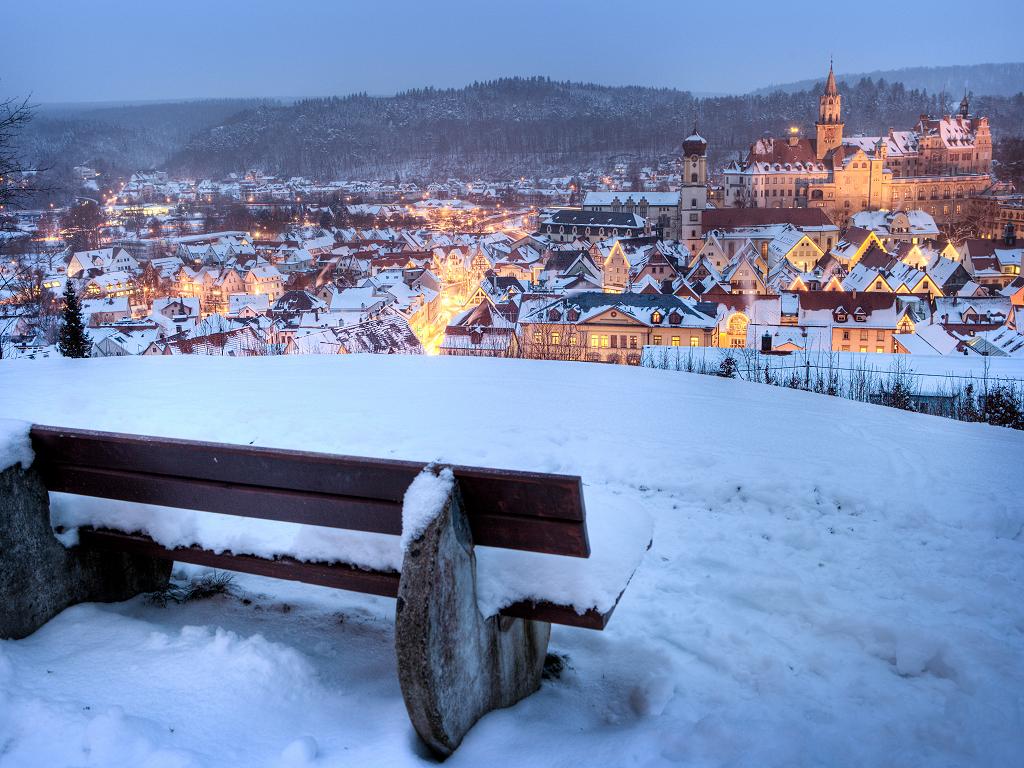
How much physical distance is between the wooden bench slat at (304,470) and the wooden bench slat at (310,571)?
0.92 feet

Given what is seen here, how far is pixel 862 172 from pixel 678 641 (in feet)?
308

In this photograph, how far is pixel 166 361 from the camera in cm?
980

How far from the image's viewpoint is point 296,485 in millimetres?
2398


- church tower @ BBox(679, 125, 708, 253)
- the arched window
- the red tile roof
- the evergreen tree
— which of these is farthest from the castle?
the evergreen tree

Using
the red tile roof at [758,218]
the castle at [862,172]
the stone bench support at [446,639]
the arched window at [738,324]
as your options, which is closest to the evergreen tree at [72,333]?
the stone bench support at [446,639]

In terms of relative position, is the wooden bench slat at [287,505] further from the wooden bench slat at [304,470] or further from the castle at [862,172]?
the castle at [862,172]

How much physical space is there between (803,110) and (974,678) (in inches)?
7209

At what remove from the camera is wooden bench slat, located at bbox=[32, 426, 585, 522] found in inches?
85.9

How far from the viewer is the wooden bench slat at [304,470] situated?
7.16ft

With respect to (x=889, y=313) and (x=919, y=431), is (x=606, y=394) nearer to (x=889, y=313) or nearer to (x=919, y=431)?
(x=919, y=431)

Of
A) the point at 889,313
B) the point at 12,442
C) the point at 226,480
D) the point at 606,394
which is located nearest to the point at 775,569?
the point at 226,480

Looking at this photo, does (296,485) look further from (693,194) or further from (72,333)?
(693,194)

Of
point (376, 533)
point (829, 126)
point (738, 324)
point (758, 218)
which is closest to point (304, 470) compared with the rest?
point (376, 533)

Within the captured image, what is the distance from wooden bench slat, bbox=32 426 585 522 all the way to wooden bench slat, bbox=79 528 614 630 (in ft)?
0.92
